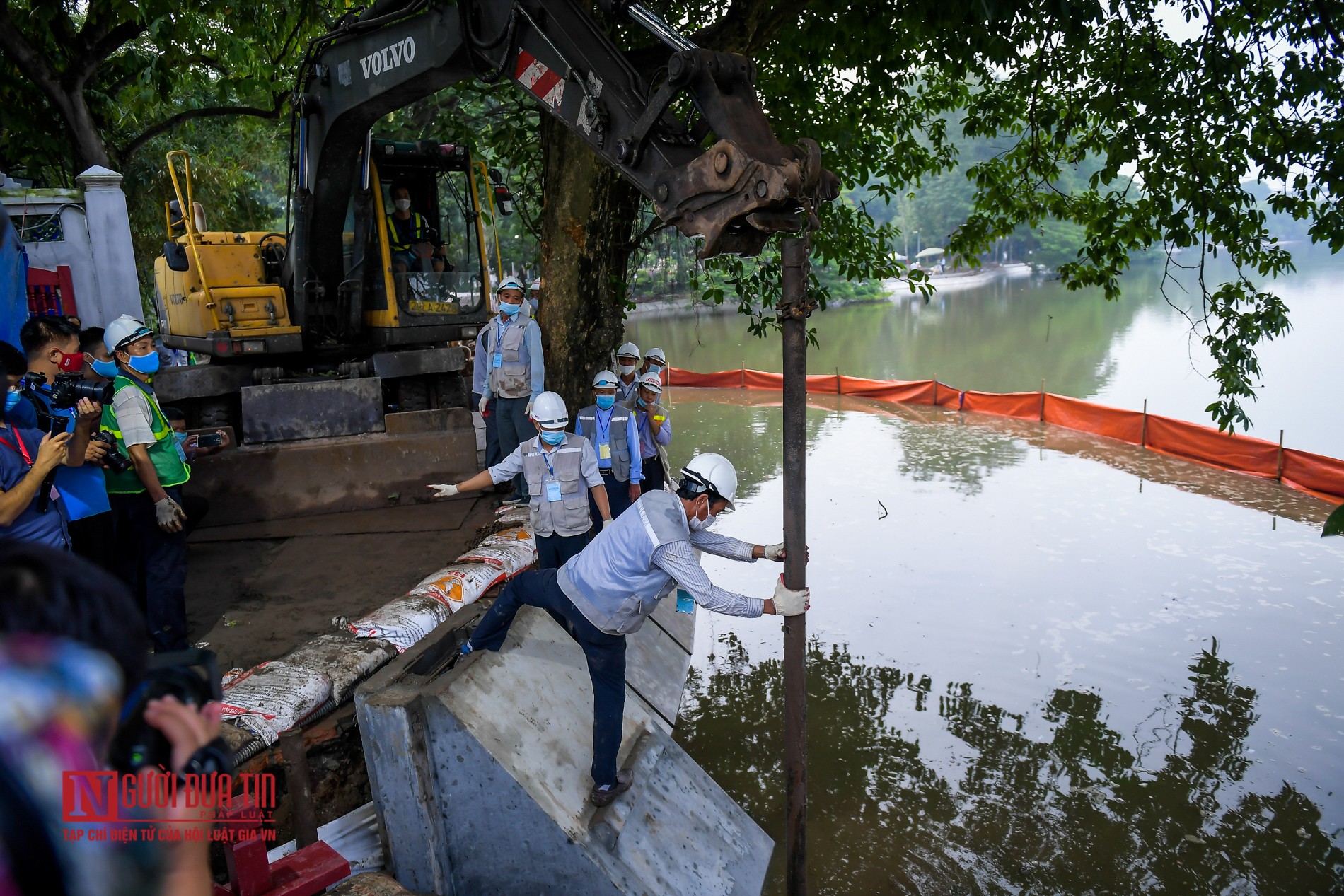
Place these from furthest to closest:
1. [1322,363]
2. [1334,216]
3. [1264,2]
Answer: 1. [1322,363]
2. [1264,2]
3. [1334,216]

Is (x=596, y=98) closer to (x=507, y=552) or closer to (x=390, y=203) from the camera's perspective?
(x=507, y=552)

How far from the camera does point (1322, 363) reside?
22.9 meters

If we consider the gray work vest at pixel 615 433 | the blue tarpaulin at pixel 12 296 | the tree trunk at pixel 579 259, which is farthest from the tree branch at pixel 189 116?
the gray work vest at pixel 615 433

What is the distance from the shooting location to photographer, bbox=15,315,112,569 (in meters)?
4.85

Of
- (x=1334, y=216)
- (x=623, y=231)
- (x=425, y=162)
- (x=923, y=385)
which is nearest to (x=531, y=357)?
(x=623, y=231)

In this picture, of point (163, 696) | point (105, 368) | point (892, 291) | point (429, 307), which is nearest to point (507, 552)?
point (105, 368)

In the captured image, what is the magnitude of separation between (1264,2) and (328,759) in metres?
8.41

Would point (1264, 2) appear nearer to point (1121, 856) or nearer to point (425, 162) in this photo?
point (1121, 856)

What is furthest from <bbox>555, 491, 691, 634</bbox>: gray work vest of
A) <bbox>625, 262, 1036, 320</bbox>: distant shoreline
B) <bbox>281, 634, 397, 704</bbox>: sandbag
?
<bbox>625, 262, 1036, 320</bbox>: distant shoreline

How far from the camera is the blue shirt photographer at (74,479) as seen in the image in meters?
4.94

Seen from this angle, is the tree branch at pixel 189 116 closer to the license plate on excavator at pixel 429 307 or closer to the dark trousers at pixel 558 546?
the license plate on excavator at pixel 429 307

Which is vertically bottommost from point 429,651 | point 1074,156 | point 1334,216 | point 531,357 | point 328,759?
point 328,759

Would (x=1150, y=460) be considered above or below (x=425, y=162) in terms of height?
below

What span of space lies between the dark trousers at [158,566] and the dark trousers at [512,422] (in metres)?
2.77
